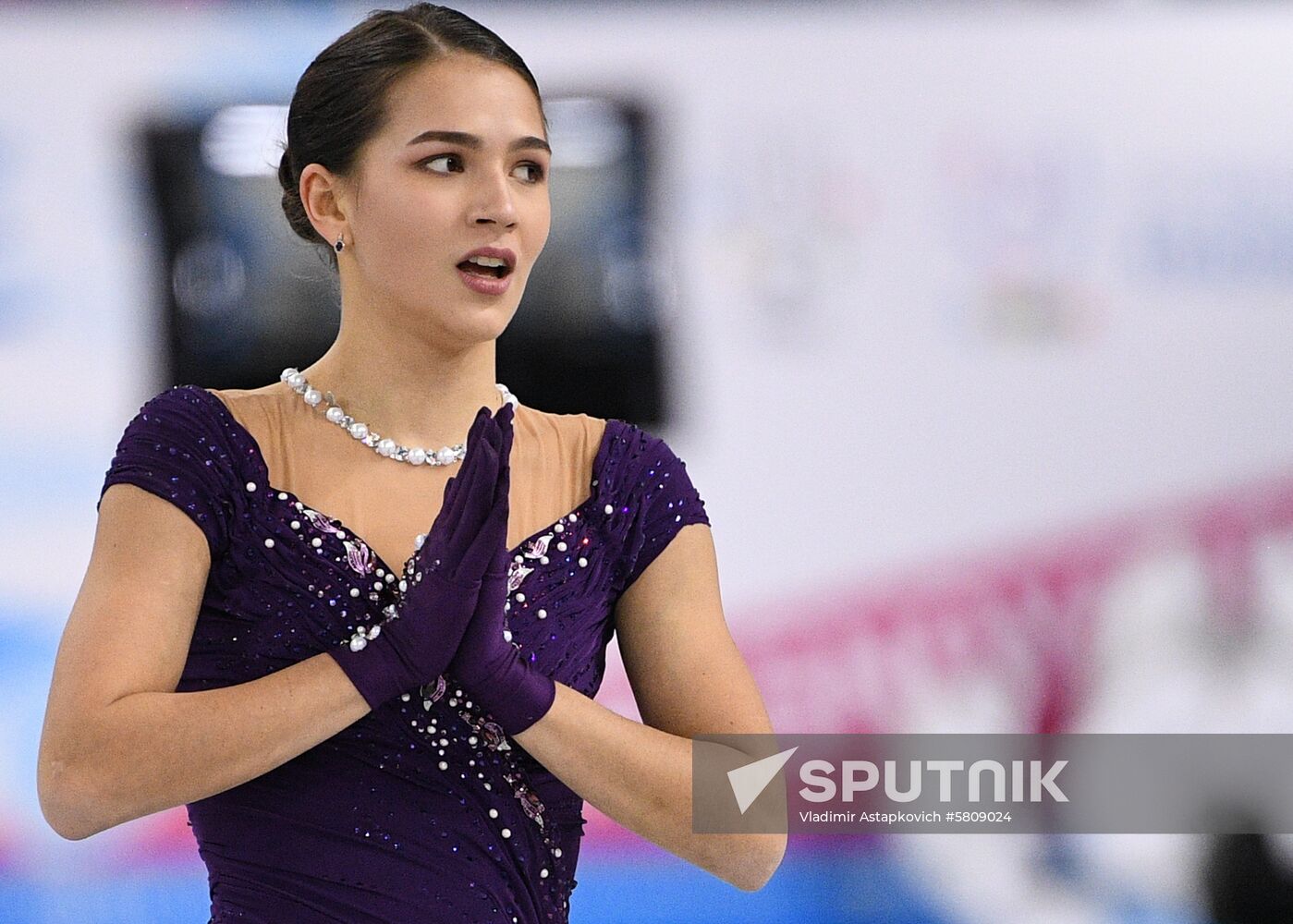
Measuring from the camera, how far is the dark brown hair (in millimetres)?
1426

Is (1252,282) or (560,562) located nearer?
(560,562)

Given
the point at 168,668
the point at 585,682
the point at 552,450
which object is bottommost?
the point at 168,668

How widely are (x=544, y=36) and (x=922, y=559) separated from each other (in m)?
1.26

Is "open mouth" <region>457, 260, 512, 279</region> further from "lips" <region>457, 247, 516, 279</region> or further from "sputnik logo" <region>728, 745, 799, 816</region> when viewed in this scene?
"sputnik logo" <region>728, 745, 799, 816</region>

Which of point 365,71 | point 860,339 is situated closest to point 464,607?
point 365,71

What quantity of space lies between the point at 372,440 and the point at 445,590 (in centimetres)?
26

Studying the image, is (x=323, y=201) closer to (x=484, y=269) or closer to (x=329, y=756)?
(x=484, y=269)

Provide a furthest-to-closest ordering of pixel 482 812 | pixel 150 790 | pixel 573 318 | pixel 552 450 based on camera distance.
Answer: pixel 573 318, pixel 552 450, pixel 482 812, pixel 150 790

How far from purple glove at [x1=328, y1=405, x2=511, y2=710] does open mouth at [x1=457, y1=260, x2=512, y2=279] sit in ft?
0.59

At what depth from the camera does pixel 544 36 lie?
2867 millimetres

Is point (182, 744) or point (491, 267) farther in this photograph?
point (491, 267)

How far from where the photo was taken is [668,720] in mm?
1451

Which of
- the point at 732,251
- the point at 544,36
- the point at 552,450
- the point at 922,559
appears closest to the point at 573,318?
the point at 732,251

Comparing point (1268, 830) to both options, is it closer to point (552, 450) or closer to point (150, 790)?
point (552, 450)
